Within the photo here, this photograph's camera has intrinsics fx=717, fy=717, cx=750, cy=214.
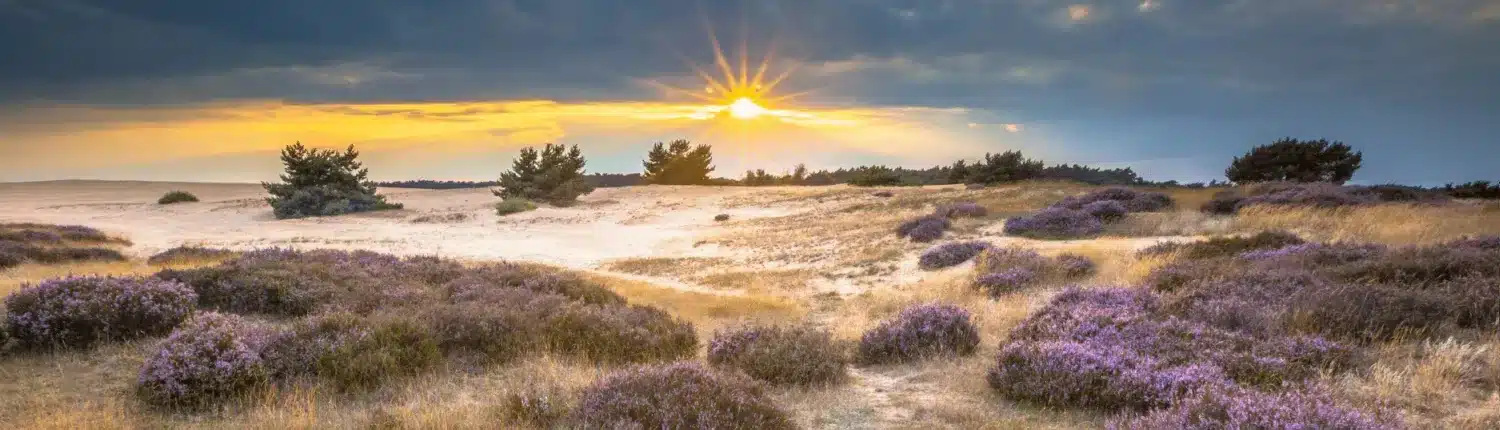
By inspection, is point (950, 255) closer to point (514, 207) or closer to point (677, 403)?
point (677, 403)

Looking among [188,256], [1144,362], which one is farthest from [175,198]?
[1144,362]

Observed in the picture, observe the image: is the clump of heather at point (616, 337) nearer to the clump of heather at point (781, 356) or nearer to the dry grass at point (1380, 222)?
the clump of heather at point (781, 356)

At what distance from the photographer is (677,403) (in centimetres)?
525

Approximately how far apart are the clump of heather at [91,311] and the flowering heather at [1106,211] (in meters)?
21.2

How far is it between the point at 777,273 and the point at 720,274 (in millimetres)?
1662

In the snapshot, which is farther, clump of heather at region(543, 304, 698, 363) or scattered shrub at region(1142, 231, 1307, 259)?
scattered shrub at region(1142, 231, 1307, 259)

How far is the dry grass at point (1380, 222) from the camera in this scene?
14.8 m

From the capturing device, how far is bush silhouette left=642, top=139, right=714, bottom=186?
6994 centimetres

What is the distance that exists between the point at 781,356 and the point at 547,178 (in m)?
42.1

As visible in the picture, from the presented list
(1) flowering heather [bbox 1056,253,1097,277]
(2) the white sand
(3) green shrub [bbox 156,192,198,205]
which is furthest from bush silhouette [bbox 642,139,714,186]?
(1) flowering heather [bbox 1056,253,1097,277]

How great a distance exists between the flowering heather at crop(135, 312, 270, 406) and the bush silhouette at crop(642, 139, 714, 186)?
62685 millimetres

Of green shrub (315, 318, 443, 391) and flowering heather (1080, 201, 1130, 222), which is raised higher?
flowering heather (1080, 201, 1130, 222)

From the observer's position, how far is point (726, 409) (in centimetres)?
529

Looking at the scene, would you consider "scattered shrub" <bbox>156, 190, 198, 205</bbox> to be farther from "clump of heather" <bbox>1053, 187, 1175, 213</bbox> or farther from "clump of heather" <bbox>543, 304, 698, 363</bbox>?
"clump of heather" <bbox>1053, 187, 1175, 213</bbox>
